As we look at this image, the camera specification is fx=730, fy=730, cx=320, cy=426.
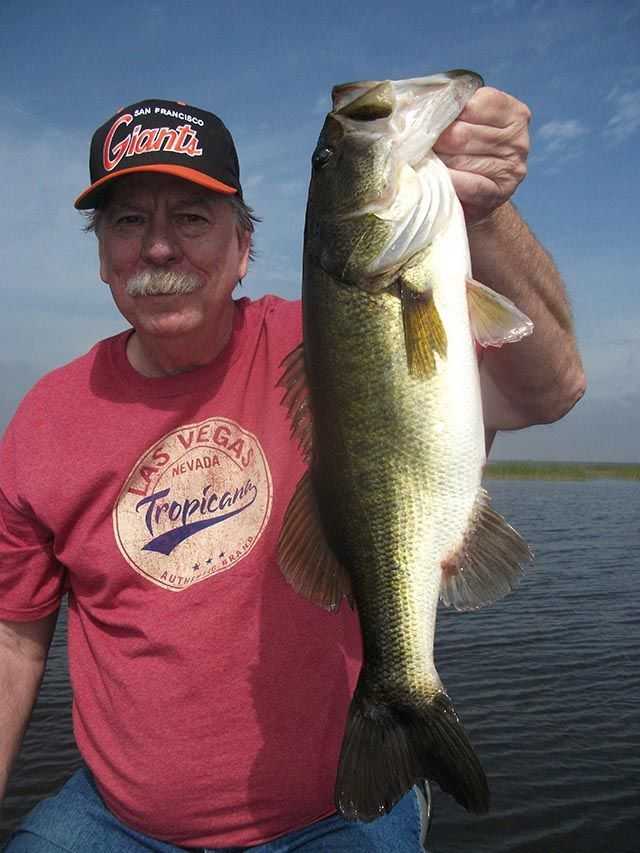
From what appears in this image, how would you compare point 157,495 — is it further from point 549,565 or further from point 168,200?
point 549,565

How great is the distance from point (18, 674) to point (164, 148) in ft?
7.98

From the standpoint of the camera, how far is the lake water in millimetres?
6562

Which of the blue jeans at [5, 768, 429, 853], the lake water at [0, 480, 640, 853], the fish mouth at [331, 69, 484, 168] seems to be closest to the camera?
the fish mouth at [331, 69, 484, 168]

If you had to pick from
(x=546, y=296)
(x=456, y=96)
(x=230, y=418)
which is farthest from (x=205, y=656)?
(x=456, y=96)

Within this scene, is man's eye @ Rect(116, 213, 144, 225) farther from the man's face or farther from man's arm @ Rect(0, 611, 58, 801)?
man's arm @ Rect(0, 611, 58, 801)

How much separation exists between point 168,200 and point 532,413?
1.76 meters

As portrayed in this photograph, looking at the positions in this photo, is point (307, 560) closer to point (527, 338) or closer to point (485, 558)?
point (485, 558)

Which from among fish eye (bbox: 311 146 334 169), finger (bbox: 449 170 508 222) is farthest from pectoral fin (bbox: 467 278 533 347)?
fish eye (bbox: 311 146 334 169)

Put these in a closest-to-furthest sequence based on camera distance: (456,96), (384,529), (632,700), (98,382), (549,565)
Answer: (456,96)
(384,529)
(98,382)
(632,700)
(549,565)

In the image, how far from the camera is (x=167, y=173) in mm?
3014

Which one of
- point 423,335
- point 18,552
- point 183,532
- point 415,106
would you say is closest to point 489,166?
point 415,106

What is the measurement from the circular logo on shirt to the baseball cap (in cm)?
106

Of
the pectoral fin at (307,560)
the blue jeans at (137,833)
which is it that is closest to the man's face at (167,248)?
the pectoral fin at (307,560)

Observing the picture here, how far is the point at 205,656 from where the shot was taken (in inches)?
114
